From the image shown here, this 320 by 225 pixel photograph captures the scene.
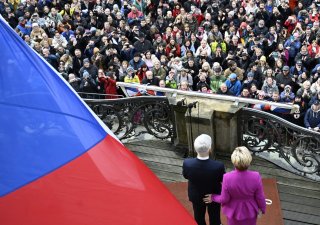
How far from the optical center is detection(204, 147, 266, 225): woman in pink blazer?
5.28 m

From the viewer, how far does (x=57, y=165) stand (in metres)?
4.26

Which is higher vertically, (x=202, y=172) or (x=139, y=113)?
(x=202, y=172)

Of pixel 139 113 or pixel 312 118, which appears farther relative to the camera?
pixel 312 118

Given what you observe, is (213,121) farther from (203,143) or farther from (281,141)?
(203,143)

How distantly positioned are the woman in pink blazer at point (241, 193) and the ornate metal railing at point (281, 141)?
2.50 metres

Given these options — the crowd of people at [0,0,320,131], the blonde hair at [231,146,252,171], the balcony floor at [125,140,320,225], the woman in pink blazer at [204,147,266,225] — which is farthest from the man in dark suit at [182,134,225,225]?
the crowd of people at [0,0,320,131]

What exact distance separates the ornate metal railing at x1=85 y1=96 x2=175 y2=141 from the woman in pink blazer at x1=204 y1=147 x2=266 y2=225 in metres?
3.21

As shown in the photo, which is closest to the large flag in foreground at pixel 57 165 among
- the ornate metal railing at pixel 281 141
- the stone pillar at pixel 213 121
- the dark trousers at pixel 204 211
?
the dark trousers at pixel 204 211

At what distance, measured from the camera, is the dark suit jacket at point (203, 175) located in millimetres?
5617

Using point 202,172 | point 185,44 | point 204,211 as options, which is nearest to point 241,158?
point 202,172

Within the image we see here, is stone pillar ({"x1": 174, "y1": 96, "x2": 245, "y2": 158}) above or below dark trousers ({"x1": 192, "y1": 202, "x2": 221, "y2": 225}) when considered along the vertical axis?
above

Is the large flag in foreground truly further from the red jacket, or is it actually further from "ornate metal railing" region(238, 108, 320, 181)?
the red jacket

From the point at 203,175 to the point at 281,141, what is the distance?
292 cm

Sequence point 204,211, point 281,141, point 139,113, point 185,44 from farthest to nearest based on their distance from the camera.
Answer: point 185,44 < point 139,113 < point 281,141 < point 204,211
